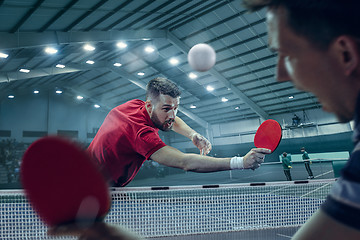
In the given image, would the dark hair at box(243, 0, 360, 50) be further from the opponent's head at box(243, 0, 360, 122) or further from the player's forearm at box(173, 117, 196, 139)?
the player's forearm at box(173, 117, 196, 139)

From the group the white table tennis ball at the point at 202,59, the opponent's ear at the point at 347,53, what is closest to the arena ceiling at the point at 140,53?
the white table tennis ball at the point at 202,59

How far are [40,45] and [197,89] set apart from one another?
17936 millimetres

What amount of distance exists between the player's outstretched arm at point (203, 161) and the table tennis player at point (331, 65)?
6.13ft

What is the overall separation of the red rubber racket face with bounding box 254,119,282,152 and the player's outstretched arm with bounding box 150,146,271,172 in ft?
1.00

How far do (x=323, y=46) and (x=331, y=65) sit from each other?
0.06 meters

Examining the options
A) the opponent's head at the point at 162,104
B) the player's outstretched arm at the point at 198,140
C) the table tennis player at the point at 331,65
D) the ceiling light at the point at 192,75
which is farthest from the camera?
the ceiling light at the point at 192,75

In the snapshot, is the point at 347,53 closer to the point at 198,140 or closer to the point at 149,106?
the point at 149,106

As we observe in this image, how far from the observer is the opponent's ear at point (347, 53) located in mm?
687

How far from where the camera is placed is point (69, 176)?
2.77 ft

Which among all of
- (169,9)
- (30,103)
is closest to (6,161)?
(30,103)

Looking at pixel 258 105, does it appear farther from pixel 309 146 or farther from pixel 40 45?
pixel 40 45

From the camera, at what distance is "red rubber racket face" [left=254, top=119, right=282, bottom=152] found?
2.90m

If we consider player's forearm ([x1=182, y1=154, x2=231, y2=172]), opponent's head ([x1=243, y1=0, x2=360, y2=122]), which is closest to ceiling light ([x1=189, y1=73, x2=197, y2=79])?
player's forearm ([x1=182, y1=154, x2=231, y2=172])

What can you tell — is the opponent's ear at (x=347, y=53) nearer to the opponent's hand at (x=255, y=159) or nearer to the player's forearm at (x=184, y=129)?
the opponent's hand at (x=255, y=159)
